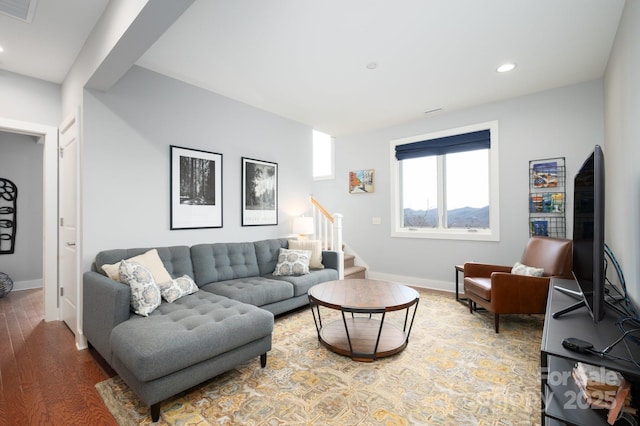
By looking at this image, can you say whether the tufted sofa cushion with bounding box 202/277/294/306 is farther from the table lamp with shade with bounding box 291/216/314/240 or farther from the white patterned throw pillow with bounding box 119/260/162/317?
the table lamp with shade with bounding box 291/216/314/240

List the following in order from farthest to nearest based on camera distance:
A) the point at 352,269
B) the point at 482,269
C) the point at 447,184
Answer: the point at 352,269, the point at 447,184, the point at 482,269

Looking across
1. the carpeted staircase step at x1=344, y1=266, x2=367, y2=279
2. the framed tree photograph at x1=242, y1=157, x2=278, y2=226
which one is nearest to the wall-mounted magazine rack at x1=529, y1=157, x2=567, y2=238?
the carpeted staircase step at x1=344, y1=266, x2=367, y2=279

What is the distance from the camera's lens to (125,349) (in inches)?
69.6

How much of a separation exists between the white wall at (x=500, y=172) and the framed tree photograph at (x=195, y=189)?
2.67 metres

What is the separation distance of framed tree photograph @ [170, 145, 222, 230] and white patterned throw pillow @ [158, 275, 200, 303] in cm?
79

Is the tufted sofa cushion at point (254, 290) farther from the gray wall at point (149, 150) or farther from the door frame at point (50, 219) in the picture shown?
the door frame at point (50, 219)

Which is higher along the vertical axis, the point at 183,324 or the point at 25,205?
the point at 25,205

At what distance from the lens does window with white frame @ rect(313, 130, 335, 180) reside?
5902 mm

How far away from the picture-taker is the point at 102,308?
88.0 inches

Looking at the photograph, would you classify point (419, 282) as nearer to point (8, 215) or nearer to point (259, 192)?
point (259, 192)

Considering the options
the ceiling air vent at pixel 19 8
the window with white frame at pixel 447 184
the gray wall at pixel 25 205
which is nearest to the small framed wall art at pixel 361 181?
the window with white frame at pixel 447 184

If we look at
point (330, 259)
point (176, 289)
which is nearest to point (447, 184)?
point (330, 259)

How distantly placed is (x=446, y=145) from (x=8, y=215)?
7.04 meters

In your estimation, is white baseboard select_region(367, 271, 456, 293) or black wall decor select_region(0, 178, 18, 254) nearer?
white baseboard select_region(367, 271, 456, 293)
